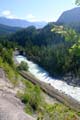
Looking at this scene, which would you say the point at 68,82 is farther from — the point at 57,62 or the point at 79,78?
the point at 57,62

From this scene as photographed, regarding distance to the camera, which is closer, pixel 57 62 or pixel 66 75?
pixel 66 75

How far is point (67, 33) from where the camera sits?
37.8 feet

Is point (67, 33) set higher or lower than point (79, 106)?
higher

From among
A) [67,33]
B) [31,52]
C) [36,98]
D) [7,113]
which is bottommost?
[31,52]

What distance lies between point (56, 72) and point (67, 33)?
104505mm

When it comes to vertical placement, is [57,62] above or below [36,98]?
below

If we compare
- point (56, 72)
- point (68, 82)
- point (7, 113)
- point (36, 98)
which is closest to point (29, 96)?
point (36, 98)

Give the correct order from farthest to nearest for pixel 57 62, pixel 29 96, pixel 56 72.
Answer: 1. pixel 57 62
2. pixel 56 72
3. pixel 29 96

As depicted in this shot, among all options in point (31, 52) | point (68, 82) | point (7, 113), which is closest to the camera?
point (7, 113)

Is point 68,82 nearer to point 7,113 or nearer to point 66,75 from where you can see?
point 66,75

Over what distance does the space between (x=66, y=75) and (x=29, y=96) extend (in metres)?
74.6

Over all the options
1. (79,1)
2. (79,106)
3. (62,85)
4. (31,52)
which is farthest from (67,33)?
(31,52)

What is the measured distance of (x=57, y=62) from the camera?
125562 mm

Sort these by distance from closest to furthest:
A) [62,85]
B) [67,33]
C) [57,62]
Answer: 1. [67,33]
2. [62,85]
3. [57,62]
